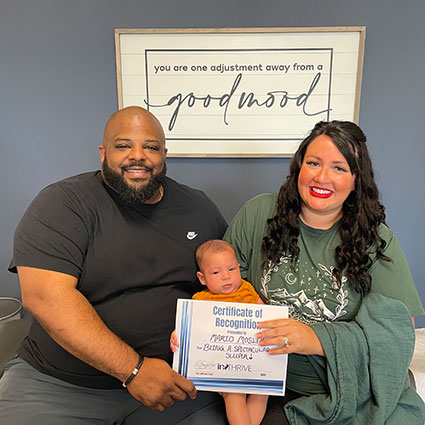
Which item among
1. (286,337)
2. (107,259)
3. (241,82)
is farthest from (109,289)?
(241,82)

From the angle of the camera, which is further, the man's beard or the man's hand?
the man's beard

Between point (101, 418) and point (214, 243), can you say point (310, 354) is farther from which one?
point (101, 418)

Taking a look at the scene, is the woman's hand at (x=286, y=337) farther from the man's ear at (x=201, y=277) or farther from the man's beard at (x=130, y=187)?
the man's beard at (x=130, y=187)

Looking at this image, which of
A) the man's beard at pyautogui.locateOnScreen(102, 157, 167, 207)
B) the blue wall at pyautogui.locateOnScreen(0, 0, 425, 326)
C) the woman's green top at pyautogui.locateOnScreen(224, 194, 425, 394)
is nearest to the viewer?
the woman's green top at pyautogui.locateOnScreen(224, 194, 425, 394)

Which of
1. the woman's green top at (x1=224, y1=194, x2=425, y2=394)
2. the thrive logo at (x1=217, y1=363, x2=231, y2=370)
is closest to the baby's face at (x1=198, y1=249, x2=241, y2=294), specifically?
the woman's green top at (x1=224, y1=194, x2=425, y2=394)

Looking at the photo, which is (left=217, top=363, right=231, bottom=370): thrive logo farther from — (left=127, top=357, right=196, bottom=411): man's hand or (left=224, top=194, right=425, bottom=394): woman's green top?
(left=224, top=194, right=425, bottom=394): woman's green top

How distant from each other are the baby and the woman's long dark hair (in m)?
0.16

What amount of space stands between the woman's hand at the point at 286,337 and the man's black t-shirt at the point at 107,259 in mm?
395

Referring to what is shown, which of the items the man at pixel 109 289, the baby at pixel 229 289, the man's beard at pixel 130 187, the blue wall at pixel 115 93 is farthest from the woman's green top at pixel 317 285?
the blue wall at pixel 115 93

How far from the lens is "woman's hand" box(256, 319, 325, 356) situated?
107cm

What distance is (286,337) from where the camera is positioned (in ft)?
3.52

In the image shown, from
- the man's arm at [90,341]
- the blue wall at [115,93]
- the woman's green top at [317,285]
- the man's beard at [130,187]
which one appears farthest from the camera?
the blue wall at [115,93]

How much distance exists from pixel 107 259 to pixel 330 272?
0.80 metres

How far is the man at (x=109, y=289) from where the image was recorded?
3.56 ft
